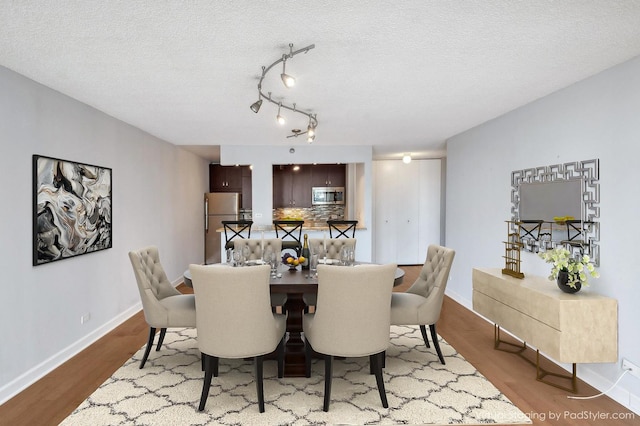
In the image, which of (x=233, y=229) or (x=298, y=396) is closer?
(x=298, y=396)

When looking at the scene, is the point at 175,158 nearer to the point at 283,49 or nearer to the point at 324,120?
the point at 324,120

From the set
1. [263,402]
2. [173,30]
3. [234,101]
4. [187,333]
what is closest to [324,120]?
[234,101]

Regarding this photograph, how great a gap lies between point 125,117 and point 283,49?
2759 mm

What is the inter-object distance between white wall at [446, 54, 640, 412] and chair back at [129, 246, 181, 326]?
3.40 metres

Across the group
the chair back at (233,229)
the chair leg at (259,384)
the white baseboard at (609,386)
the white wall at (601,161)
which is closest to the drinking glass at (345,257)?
the chair leg at (259,384)

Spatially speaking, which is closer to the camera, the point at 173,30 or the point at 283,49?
the point at 173,30

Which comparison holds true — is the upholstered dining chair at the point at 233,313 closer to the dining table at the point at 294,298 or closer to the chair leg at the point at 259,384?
the chair leg at the point at 259,384

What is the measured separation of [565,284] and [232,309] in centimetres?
243

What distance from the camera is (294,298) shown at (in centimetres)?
328

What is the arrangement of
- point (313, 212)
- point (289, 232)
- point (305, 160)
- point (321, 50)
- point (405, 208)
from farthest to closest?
point (313, 212) → point (405, 208) → point (305, 160) → point (289, 232) → point (321, 50)

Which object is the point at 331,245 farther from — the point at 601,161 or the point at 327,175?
the point at 327,175

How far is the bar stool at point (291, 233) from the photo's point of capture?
17.1 feet

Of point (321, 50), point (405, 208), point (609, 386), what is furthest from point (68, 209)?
point (405, 208)

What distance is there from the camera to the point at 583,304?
2762mm
